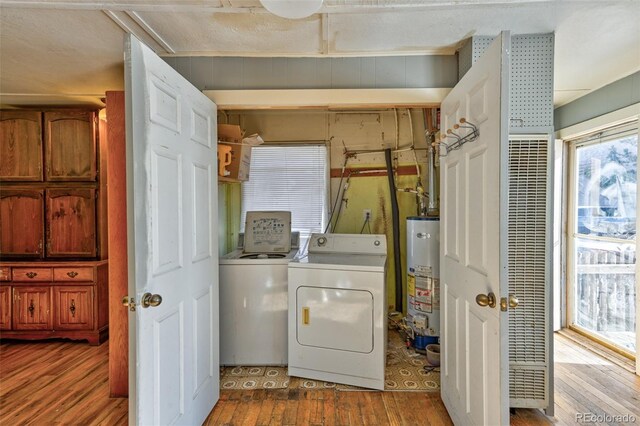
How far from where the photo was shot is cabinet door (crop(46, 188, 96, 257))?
2885 millimetres

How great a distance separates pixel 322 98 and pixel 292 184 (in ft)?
4.44

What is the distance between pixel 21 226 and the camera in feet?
9.48

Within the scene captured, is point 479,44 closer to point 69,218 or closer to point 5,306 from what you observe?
point 69,218

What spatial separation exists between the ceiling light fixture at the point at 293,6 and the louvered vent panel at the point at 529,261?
136 centimetres

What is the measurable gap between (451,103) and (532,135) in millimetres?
518

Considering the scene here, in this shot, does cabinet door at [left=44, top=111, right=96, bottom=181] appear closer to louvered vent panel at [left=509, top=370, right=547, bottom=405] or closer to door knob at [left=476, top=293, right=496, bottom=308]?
door knob at [left=476, top=293, right=496, bottom=308]

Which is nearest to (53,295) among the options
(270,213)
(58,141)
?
(58,141)

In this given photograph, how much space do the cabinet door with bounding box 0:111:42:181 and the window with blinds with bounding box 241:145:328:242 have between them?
1.95m

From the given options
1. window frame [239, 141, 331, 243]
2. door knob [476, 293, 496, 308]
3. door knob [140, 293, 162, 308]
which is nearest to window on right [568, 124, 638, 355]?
door knob [476, 293, 496, 308]

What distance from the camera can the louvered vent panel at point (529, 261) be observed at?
→ 1.77m

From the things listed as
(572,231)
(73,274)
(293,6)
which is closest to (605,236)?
(572,231)

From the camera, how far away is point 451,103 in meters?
1.74

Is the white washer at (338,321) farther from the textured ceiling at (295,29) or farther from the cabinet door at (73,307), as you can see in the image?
the cabinet door at (73,307)

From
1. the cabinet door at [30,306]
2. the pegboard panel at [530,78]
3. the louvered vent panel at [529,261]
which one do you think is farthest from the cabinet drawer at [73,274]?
the pegboard panel at [530,78]
